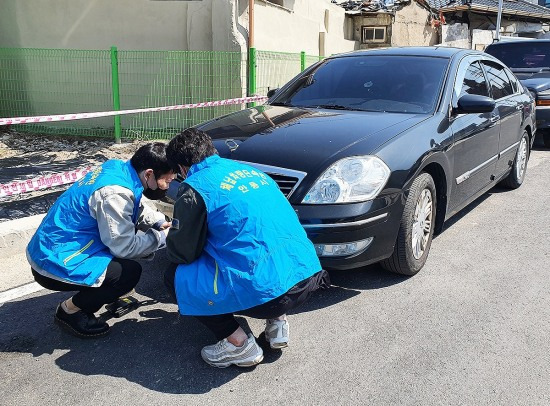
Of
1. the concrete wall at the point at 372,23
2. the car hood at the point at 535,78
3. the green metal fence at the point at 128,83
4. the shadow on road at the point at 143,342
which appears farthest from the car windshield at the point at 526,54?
the shadow on road at the point at 143,342

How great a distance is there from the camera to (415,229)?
3.69 metres

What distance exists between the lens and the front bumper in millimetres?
3217

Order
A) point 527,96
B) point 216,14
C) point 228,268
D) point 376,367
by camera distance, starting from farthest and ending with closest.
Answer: point 216,14
point 527,96
point 376,367
point 228,268

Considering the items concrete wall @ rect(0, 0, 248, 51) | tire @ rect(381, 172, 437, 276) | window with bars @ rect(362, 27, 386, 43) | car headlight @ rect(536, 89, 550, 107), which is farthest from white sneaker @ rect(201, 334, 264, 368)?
window with bars @ rect(362, 27, 386, 43)

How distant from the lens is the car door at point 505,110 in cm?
526

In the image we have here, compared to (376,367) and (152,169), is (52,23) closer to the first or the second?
(152,169)

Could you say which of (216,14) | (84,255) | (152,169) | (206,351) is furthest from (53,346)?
(216,14)

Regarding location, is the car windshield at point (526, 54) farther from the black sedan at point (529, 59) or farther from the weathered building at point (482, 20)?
the weathered building at point (482, 20)

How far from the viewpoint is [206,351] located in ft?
9.19

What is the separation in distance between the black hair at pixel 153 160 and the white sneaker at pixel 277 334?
1057 millimetres

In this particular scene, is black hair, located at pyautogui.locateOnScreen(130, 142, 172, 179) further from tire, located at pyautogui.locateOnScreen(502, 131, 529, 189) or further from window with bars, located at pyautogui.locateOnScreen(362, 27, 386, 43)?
window with bars, located at pyautogui.locateOnScreen(362, 27, 386, 43)

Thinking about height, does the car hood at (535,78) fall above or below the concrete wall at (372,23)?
below

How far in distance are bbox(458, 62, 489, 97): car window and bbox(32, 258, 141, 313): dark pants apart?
9.91 ft

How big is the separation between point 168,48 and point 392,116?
24.8ft
